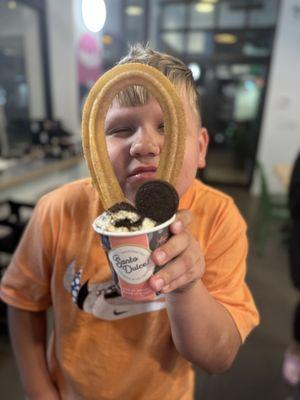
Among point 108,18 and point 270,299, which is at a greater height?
point 108,18

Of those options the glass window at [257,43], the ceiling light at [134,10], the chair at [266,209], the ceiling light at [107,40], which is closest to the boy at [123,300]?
the chair at [266,209]

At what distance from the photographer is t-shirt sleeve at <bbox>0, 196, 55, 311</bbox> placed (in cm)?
69

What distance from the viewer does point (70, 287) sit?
67 cm

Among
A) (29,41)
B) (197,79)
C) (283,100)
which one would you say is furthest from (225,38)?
(197,79)

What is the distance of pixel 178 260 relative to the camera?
16.9 inches

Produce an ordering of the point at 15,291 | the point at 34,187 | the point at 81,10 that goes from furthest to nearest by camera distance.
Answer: the point at 81,10, the point at 34,187, the point at 15,291

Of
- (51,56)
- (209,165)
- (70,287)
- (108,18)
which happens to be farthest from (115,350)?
(209,165)

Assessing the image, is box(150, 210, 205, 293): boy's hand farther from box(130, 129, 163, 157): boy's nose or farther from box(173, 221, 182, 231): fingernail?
box(130, 129, 163, 157): boy's nose

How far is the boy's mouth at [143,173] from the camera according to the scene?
49 centimetres

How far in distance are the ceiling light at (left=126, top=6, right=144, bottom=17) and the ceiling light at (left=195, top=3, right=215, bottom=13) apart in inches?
38.9

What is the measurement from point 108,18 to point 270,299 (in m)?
4.31

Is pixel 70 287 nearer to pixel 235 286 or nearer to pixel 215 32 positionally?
pixel 235 286

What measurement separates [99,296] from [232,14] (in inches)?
211

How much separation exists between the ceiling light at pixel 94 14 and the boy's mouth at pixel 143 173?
12.3 feet
